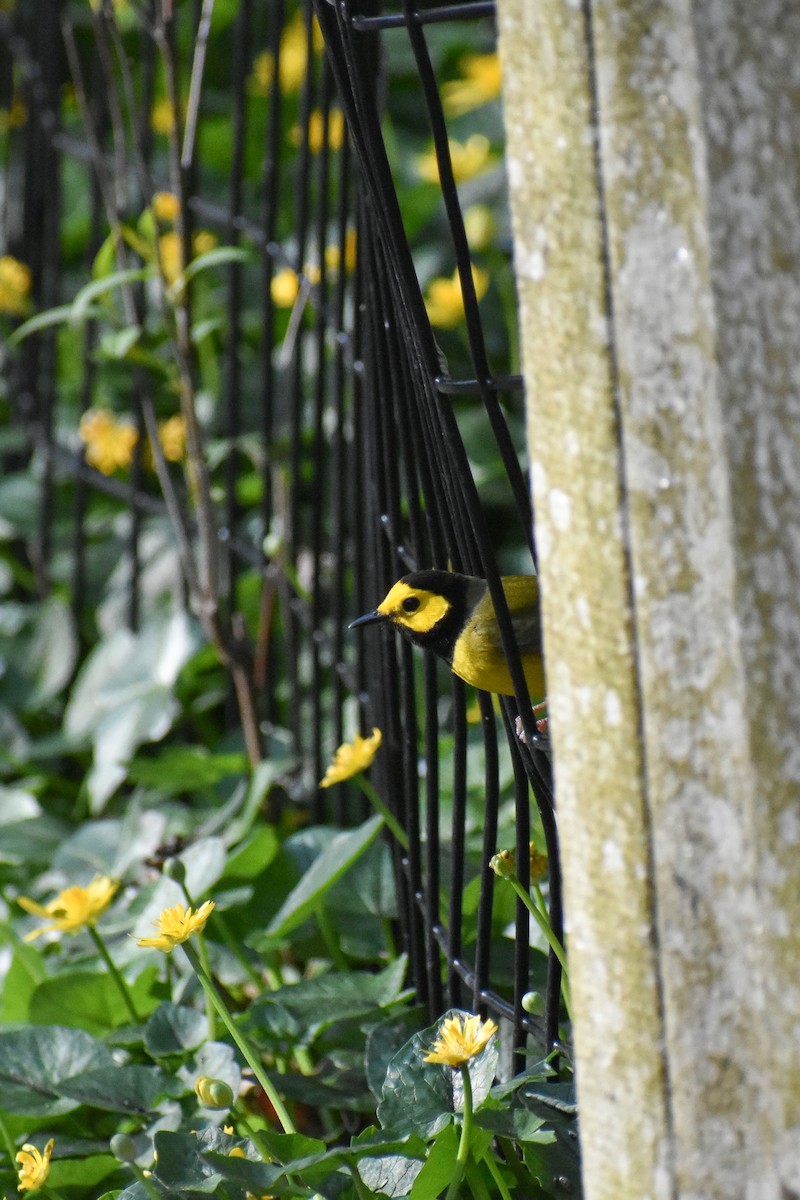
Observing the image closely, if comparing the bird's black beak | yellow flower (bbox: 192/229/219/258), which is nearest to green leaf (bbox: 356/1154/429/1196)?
the bird's black beak

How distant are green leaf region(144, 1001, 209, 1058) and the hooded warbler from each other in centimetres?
49

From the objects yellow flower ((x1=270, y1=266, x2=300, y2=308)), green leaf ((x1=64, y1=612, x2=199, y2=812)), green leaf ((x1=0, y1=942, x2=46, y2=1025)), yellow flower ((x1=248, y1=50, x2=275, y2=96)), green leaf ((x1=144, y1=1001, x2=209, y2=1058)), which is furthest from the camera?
yellow flower ((x1=248, y1=50, x2=275, y2=96))

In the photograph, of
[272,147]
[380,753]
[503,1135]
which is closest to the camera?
[503,1135]

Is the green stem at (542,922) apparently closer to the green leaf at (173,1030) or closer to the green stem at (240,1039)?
the green stem at (240,1039)

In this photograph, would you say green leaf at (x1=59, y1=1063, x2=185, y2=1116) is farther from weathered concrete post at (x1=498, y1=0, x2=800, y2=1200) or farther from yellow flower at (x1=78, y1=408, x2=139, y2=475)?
yellow flower at (x1=78, y1=408, x2=139, y2=475)

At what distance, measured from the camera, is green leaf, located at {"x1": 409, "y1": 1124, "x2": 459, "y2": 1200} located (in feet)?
3.70

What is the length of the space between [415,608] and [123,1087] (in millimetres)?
595

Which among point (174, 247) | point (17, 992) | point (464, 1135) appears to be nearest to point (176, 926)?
point (464, 1135)

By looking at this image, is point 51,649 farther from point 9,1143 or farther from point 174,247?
point 9,1143

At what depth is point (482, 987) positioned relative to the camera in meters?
1.40

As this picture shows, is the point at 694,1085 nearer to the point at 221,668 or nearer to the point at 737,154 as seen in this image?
the point at 737,154

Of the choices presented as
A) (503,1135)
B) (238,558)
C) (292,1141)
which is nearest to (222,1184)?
(292,1141)

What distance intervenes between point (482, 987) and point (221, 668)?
156 cm

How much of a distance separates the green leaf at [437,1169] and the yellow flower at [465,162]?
237 cm
